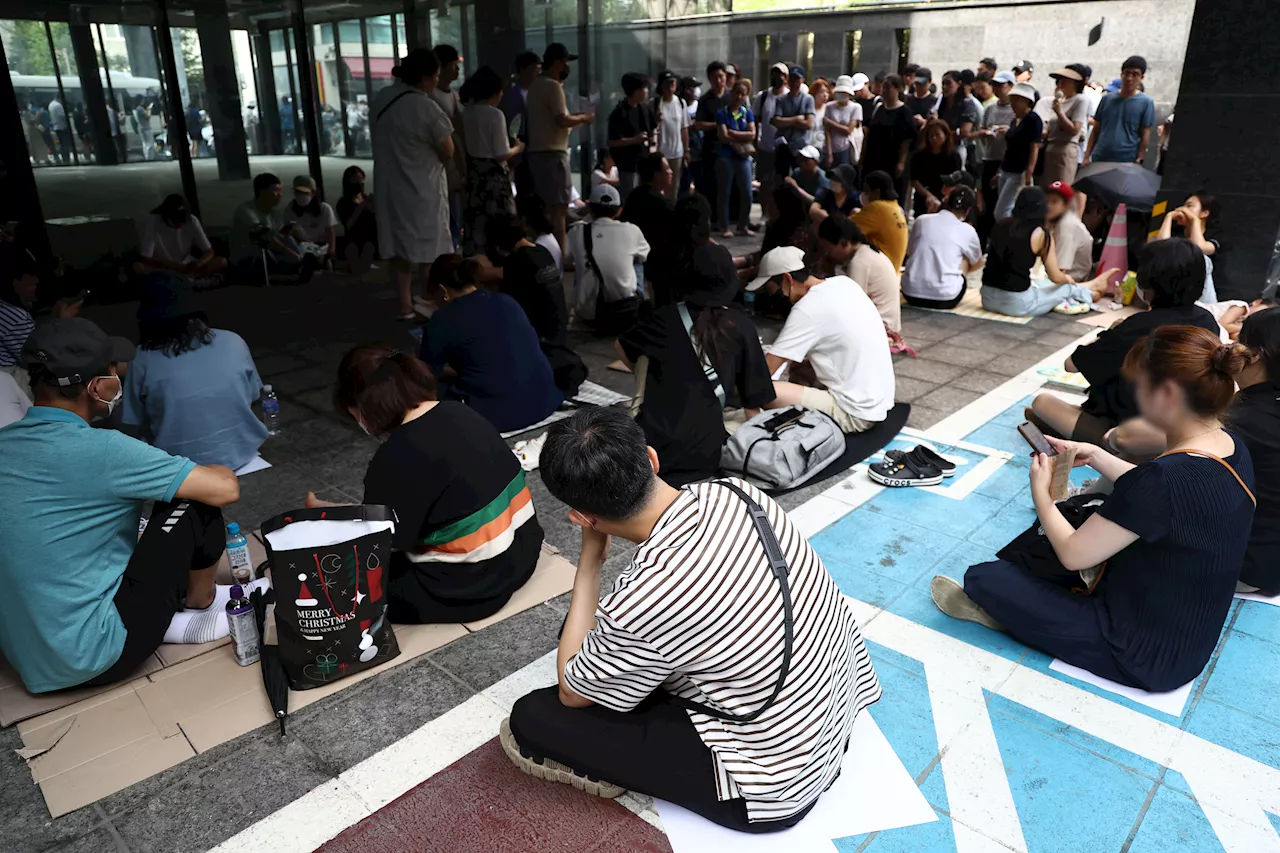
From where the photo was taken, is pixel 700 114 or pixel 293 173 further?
pixel 700 114

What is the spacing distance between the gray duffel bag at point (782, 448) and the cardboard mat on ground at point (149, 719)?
6.14ft

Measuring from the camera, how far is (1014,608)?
10.5ft

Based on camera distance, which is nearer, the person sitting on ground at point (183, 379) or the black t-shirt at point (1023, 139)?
the person sitting on ground at point (183, 379)

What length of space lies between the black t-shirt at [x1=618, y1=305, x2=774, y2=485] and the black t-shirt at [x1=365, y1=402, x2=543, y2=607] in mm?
1089

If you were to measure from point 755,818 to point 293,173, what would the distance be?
29.5 ft

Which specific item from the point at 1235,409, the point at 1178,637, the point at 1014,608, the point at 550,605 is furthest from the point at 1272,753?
the point at 550,605

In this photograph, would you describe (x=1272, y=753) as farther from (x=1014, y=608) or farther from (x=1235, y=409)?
(x=1235, y=409)

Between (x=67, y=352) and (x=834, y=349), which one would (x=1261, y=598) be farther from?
(x=67, y=352)

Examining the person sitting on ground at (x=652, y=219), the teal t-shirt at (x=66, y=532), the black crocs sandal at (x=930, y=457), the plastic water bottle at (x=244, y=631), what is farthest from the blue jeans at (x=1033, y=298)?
the teal t-shirt at (x=66, y=532)

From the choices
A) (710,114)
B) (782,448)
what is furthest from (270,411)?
(710,114)

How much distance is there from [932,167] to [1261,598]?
23.6 ft

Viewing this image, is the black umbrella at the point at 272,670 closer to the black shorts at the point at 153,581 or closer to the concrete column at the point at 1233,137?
the black shorts at the point at 153,581

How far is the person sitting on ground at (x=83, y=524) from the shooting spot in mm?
2635

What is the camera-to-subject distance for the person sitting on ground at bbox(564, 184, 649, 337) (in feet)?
22.5
